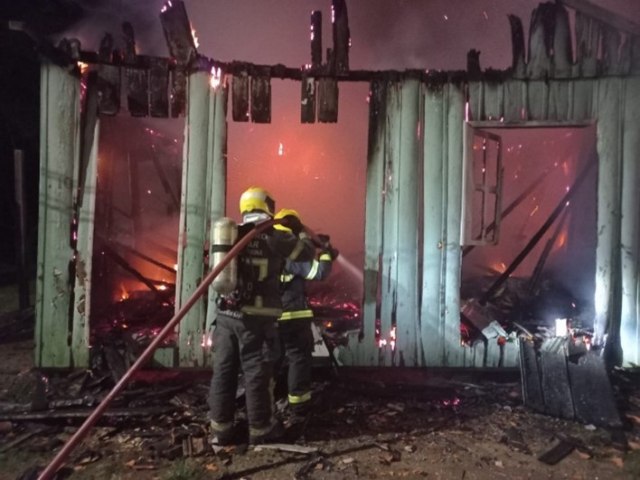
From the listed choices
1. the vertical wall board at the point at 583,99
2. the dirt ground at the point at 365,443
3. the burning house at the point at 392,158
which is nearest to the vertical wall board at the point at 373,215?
the burning house at the point at 392,158

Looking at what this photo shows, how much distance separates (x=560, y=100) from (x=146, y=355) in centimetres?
572

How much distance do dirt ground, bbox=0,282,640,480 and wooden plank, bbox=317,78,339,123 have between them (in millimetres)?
3347

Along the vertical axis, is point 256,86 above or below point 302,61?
below

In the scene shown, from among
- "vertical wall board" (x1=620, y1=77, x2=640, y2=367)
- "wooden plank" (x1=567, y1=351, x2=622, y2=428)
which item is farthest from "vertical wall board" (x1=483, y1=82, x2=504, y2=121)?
"wooden plank" (x1=567, y1=351, x2=622, y2=428)

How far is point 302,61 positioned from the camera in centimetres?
1180

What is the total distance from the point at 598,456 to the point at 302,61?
10.2 metres

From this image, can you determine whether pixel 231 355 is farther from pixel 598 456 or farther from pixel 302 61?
pixel 302 61

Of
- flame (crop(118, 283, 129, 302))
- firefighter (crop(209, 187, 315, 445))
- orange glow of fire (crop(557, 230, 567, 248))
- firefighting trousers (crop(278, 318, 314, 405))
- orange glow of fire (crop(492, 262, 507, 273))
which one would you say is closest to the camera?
firefighter (crop(209, 187, 315, 445))

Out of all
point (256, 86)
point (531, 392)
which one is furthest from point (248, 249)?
point (531, 392)

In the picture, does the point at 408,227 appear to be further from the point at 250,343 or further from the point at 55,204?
the point at 55,204

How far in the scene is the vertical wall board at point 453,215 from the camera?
20.2ft

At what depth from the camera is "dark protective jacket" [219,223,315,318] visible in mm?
4430

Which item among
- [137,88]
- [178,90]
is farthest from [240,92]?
[137,88]

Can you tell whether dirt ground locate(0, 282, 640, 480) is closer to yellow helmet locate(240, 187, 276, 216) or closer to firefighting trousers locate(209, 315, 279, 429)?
firefighting trousers locate(209, 315, 279, 429)
